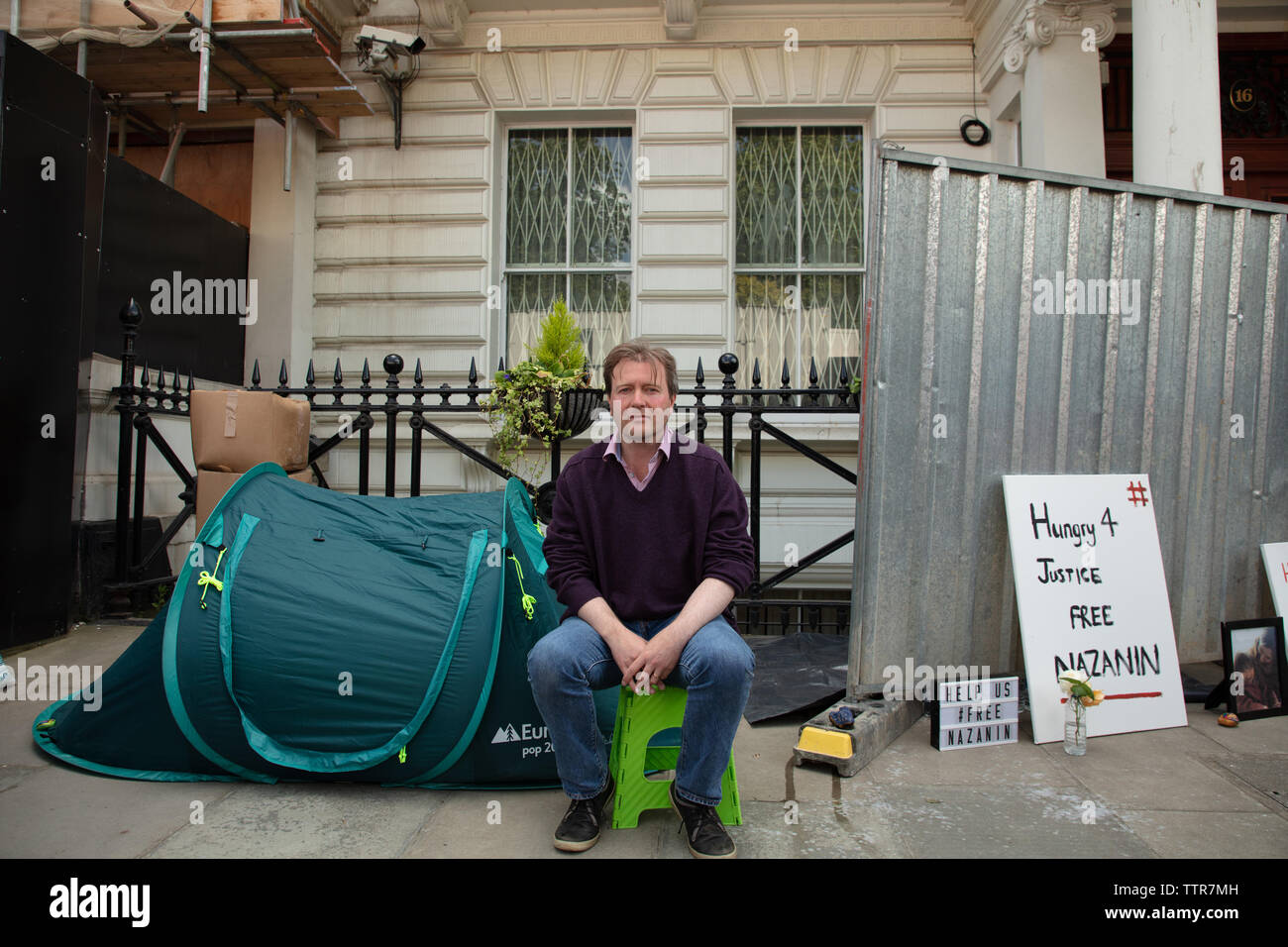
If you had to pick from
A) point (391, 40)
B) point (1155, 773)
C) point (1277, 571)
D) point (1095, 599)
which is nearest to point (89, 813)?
point (1155, 773)

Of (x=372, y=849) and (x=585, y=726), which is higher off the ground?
(x=585, y=726)

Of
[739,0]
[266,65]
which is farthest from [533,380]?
[739,0]

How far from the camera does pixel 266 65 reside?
6.63m

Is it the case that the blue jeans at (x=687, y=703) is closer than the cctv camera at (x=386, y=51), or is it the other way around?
the blue jeans at (x=687, y=703)

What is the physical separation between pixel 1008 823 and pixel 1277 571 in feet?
8.09

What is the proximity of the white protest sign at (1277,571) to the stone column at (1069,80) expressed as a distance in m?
3.56

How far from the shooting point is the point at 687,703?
7.68 feet

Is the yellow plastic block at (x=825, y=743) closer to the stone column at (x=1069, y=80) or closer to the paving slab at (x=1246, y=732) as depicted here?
the paving slab at (x=1246, y=732)

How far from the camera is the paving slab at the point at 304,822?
90.8 inches

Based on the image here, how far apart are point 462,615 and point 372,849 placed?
750 mm

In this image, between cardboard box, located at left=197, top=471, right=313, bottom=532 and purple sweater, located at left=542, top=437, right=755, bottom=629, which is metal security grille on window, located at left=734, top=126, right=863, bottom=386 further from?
purple sweater, located at left=542, top=437, right=755, bottom=629

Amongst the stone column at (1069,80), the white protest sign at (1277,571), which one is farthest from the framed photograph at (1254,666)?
the stone column at (1069,80)

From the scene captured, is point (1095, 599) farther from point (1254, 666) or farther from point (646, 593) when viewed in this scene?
point (646, 593)
